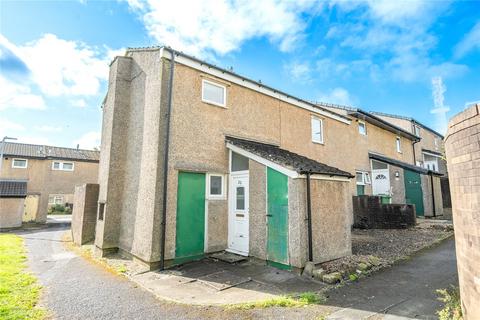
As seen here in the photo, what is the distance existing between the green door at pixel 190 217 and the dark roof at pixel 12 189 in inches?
825

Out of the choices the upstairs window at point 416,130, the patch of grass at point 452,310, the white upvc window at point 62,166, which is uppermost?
the upstairs window at point 416,130

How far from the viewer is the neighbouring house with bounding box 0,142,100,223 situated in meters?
24.8

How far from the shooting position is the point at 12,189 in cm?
2209

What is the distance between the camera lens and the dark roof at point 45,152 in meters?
25.6

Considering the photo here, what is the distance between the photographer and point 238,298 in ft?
18.4

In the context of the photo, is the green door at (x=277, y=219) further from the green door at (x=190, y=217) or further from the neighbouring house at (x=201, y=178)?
the green door at (x=190, y=217)

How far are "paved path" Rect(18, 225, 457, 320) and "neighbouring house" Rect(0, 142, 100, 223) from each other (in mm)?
21377

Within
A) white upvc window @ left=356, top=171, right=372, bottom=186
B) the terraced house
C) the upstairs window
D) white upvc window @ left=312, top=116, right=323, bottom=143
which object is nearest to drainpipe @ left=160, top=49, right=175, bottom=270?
the terraced house

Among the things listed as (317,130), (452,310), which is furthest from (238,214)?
(317,130)

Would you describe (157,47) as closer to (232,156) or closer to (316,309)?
(232,156)

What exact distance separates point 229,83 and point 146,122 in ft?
11.1

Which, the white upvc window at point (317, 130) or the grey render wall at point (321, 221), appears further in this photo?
the white upvc window at point (317, 130)

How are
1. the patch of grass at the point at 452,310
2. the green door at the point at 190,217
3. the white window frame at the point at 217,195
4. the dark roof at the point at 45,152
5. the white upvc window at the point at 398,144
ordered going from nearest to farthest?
the patch of grass at the point at 452,310
the green door at the point at 190,217
the white window frame at the point at 217,195
the white upvc window at the point at 398,144
the dark roof at the point at 45,152

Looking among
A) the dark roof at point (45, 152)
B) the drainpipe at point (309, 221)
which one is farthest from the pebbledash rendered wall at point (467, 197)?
the dark roof at point (45, 152)
